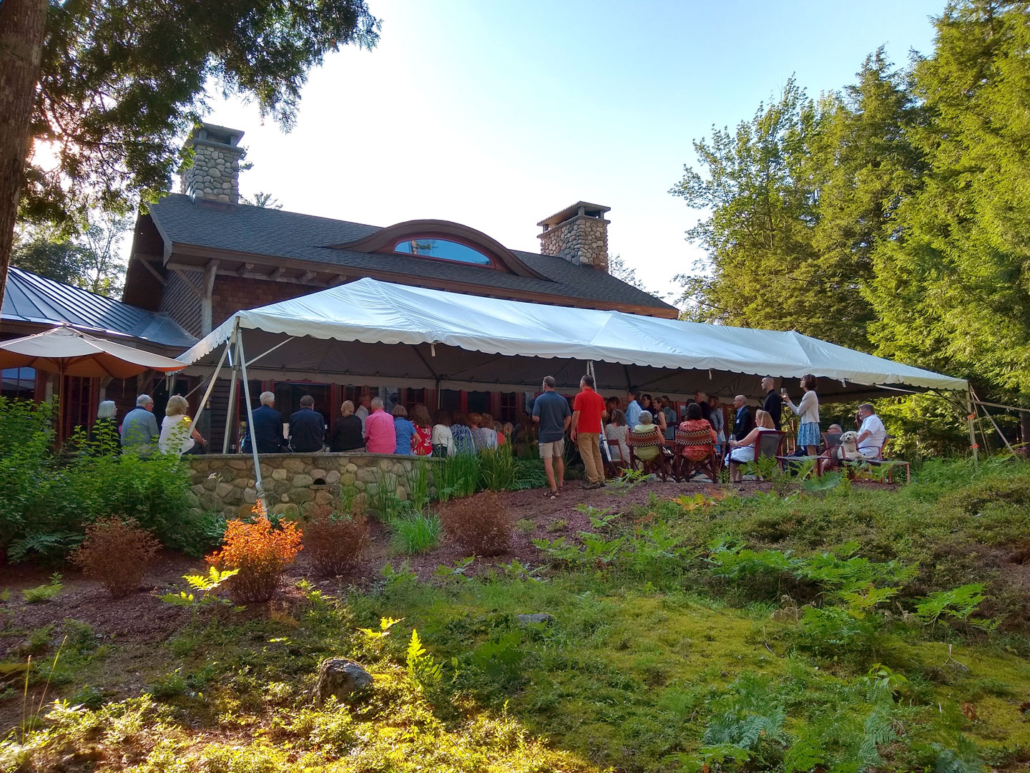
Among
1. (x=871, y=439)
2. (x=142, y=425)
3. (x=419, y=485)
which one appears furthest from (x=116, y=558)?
(x=871, y=439)

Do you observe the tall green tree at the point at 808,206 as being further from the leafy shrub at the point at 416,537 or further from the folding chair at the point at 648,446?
the leafy shrub at the point at 416,537

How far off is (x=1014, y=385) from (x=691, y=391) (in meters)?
6.36

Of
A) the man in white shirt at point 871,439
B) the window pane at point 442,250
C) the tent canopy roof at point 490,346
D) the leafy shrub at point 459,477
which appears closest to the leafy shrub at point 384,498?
the leafy shrub at point 459,477

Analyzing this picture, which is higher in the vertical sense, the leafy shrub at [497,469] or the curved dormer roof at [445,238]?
the curved dormer roof at [445,238]

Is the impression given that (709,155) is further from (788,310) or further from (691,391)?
(691,391)

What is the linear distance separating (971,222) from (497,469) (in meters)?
13.3

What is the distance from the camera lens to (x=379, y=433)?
9.91m

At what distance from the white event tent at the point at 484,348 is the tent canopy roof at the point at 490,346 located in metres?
0.02

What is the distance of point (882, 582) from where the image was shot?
16.0ft

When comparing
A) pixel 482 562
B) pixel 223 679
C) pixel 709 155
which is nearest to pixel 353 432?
pixel 482 562

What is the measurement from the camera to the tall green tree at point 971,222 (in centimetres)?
1448

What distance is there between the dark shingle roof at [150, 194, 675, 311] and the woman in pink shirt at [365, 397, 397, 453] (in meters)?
5.68

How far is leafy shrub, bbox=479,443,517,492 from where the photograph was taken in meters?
9.41

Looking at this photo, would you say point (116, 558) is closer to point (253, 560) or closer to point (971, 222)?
point (253, 560)
